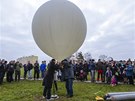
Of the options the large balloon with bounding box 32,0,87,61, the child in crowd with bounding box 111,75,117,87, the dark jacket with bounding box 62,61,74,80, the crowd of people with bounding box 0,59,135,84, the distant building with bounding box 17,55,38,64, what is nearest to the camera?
the large balloon with bounding box 32,0,87,61

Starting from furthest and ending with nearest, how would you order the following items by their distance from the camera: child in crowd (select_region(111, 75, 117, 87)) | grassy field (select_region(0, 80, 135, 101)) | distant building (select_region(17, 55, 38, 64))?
distant building (select_region(17, 55, 38, 64)), child in crowd (select_region(111, 75, 117, 87)), grassy field (select_region(0, 80, 135, 101))

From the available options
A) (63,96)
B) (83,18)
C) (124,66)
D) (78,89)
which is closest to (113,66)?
(124,66)

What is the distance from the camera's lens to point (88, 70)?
21.6 m

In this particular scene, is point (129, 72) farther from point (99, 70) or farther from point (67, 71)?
point (67, 71)

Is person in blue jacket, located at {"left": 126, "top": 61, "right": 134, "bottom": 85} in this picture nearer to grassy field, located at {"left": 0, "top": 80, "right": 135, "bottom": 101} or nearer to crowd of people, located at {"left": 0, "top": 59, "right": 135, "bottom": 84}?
crowd of people, located at {"left": 0, "top": 59, "right": 135, "bottom": 84}

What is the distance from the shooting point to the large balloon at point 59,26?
34.3 feet

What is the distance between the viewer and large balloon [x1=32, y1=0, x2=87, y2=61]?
1045 centimetres

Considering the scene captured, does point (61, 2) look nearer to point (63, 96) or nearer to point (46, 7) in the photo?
point (46, 7)

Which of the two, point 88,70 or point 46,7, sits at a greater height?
point 46,7

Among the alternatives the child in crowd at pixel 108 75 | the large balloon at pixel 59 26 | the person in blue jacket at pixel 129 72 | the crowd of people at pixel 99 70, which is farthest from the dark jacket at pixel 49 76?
the person in blue jacket at pixel 129 72

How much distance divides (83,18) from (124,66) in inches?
414

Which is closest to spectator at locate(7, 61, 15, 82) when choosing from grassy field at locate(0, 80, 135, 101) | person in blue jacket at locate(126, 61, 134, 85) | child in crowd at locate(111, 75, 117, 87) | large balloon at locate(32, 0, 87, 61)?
grassy field at locate(0, 80, 135, 101)

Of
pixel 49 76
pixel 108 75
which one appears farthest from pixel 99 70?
pixel 49 76

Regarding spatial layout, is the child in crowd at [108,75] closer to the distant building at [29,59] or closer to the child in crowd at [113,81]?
the child in crowd at [113,81]
